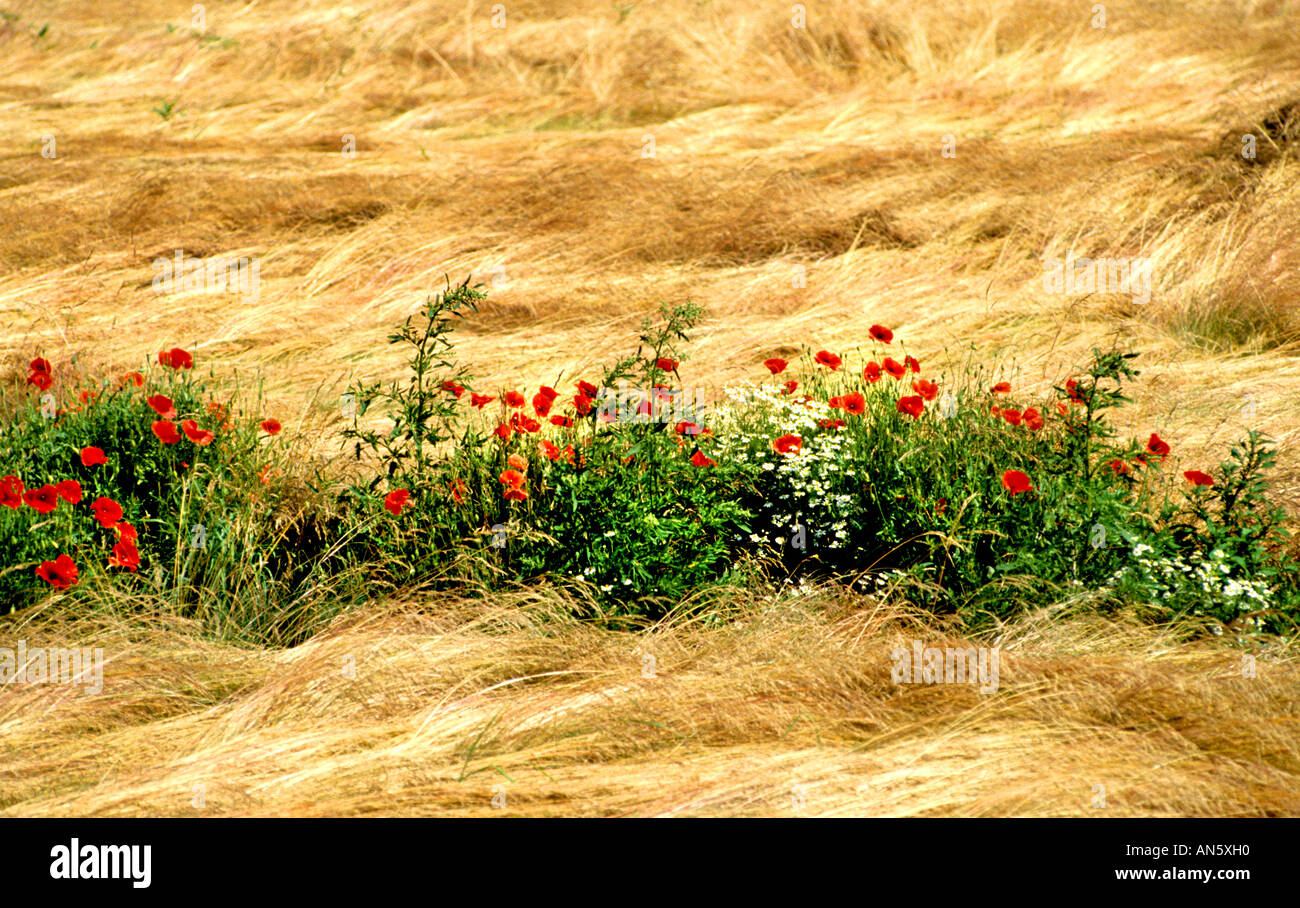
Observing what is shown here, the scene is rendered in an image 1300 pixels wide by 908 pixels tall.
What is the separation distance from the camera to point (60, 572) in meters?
3.40

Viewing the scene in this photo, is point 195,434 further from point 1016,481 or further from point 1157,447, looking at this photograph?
point 1157,447

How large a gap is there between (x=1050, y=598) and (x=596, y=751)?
5.13 feet

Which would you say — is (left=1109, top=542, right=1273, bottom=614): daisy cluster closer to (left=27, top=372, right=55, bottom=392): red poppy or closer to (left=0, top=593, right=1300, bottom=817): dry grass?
(left=0, top=593, right=1300, bottom=817): dry grass

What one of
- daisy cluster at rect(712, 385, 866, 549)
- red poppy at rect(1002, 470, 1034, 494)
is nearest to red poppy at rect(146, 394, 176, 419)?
daisy cluster at rect(712, 385, 866, 549)

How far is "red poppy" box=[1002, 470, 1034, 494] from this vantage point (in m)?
3.49

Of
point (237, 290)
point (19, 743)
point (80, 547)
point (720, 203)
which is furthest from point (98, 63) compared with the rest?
point (19, 743)

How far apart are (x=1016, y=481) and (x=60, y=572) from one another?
2935mm

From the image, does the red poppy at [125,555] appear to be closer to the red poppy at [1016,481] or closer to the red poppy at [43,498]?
the red poppy at [43,498]

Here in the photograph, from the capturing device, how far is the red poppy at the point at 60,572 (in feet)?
11.1

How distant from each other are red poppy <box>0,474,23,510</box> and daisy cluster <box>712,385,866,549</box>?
232cm

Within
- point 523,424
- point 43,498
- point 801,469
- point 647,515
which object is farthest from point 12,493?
point 801,469

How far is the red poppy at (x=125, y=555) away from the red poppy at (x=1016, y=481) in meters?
2.72

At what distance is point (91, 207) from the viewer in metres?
7.85

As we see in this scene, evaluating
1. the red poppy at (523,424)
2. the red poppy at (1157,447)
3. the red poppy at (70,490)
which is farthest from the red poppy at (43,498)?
the red poppy at (1157,447)
